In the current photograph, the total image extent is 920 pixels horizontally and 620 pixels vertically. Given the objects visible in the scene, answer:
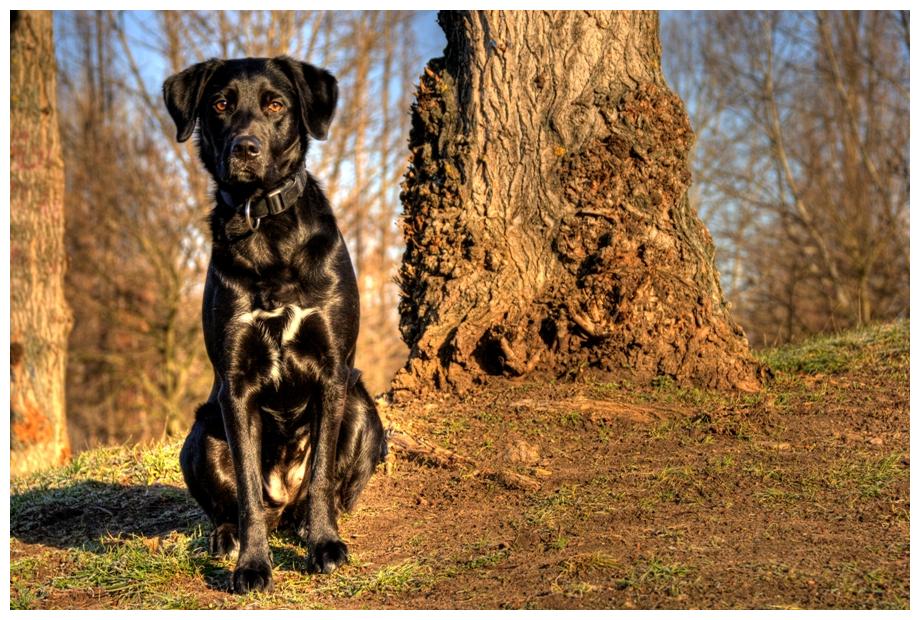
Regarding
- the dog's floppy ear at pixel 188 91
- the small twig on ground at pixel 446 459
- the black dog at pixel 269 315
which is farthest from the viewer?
the small twig on ground at pixel 446 459

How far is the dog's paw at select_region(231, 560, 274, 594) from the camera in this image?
3354 millimetres

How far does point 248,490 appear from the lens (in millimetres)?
3566

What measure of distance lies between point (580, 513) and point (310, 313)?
134cm

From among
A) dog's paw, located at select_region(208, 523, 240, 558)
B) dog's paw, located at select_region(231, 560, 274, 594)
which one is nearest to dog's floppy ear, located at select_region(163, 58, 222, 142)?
dog's paw, located at select_region(208, 523, 240, 558)

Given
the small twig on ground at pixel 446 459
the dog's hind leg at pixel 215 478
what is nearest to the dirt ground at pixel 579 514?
the small twig on ground at pixel 446 459

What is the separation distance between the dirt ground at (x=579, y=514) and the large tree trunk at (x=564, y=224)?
0.26 metres

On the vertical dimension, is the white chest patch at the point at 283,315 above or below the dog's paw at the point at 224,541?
above

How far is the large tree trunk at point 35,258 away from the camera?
29.7 feet

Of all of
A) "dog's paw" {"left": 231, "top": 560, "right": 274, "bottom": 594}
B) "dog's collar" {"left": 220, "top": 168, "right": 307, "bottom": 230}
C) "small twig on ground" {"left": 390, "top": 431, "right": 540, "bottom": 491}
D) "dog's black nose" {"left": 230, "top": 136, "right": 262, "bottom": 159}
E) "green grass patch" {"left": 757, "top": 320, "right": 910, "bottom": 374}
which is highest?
"dog's black nose" {"left": 230, "top": 136, "right": 262, "bottom": 159}

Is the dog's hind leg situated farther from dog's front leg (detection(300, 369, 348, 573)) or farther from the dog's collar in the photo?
the dog's collar

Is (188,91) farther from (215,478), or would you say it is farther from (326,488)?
(326,488)

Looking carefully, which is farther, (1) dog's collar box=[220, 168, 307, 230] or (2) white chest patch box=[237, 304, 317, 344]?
(1) dog's collar box=[220, 168, 307, 230]

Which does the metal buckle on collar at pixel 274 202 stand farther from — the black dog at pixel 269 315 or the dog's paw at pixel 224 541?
the dog's paw at pixel 224 541

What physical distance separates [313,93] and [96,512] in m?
2.50
